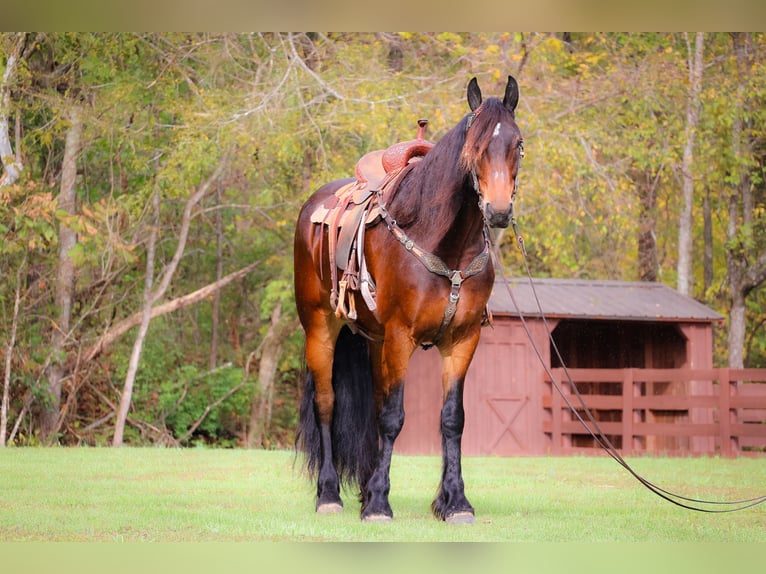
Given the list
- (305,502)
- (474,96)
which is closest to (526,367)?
(305,502)

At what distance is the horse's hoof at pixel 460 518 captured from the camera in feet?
15.4

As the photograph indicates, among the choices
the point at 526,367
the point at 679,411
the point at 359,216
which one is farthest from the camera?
the point at 679,411

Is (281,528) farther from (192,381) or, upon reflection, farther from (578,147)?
(192,381)

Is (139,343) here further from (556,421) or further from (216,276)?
(556,421)

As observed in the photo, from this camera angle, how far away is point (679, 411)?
12859 mm

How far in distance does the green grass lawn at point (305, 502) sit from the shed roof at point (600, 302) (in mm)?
3353

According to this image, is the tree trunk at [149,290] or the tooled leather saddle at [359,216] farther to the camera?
the tree trunk at [149,290]

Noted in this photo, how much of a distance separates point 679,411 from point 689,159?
3.15 metres

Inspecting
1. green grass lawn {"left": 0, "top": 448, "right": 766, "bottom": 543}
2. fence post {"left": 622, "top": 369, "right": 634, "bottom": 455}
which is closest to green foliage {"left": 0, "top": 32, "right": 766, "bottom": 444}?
fence post {"left": 622, "top": 369, "right": 634, "bottom": 455}

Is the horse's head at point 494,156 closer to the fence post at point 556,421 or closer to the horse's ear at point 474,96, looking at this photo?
the horse's ear at point 474,96

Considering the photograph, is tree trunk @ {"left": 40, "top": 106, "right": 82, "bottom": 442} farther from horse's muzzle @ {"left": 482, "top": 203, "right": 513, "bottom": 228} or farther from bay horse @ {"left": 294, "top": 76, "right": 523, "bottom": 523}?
horse's muzzle @ {"left": 482, "top": 203, "right": 513, "bottom": 228}

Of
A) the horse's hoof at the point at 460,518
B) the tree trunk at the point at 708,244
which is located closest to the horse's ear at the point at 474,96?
the horse's hoof at the point at 460,518

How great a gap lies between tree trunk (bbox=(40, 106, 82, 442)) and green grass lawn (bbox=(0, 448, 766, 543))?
3.65 metres

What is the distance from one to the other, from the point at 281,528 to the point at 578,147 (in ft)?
26.7
